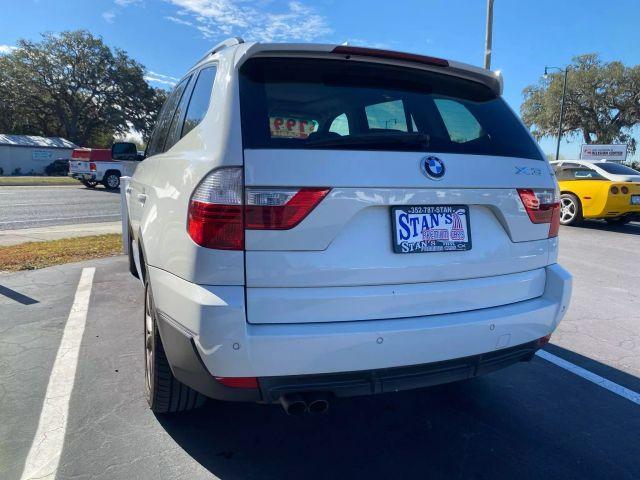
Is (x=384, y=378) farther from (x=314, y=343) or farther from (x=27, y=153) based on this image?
(x=27, y=153)

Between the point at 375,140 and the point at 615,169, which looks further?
the point at 615,169

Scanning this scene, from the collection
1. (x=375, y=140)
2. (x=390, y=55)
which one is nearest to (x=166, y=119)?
(x=390, y=55)

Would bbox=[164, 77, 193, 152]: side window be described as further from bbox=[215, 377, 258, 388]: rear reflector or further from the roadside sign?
the roadside sign

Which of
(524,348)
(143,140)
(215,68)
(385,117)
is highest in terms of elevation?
(143,140)

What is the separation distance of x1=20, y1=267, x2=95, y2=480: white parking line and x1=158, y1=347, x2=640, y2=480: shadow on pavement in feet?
1.82

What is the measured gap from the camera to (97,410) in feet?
9.27

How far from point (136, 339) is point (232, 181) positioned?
8.43ft

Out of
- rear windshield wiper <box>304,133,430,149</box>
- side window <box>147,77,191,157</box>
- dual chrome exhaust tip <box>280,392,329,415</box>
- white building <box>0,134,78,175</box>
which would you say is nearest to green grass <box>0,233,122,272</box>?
side window <box>147,77,191,157</box>

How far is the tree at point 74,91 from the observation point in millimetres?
50531

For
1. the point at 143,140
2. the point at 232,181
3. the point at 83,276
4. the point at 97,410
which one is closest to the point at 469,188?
the point at 232,181

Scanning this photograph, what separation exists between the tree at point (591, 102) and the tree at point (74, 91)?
140 ft

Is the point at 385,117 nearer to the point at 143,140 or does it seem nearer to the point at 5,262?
the point at 5,262

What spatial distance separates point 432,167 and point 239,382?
1.25 m

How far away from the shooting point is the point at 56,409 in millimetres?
2824
